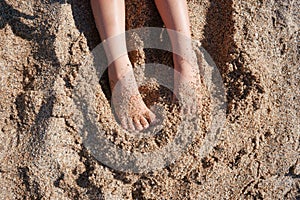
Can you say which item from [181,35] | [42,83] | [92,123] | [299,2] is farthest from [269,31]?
[42,83]

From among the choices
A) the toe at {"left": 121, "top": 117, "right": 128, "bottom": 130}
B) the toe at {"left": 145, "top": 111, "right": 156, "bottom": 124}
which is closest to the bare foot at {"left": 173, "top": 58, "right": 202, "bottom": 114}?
the toe at {"left": 145, "top": 111, "right": 156, "bottom": 124}

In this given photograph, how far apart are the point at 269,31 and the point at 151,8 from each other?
0.55 meters

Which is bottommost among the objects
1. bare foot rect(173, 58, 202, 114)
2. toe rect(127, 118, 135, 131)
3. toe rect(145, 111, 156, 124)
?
toe rect(127, 118, 135, 131)

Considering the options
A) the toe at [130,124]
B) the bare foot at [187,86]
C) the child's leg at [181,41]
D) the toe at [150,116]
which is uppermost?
the child's leg at [181,41]

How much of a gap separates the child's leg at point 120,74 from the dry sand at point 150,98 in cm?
6

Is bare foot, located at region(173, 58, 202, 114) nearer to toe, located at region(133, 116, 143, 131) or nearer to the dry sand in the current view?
the dry sand

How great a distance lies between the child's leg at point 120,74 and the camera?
1.81 meters

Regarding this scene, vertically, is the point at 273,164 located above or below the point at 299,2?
below

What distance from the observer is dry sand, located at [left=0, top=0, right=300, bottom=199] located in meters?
1.74

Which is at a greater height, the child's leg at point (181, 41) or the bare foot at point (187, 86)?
the child's leg at point (181, 41)

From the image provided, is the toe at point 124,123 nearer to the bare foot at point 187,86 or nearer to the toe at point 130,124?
the toe at point 130,124

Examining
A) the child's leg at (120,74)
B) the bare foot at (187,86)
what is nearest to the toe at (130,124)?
the child's leg at (120,74)

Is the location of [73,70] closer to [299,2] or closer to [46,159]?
[46,159]

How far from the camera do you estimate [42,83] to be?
1773 millimetres
